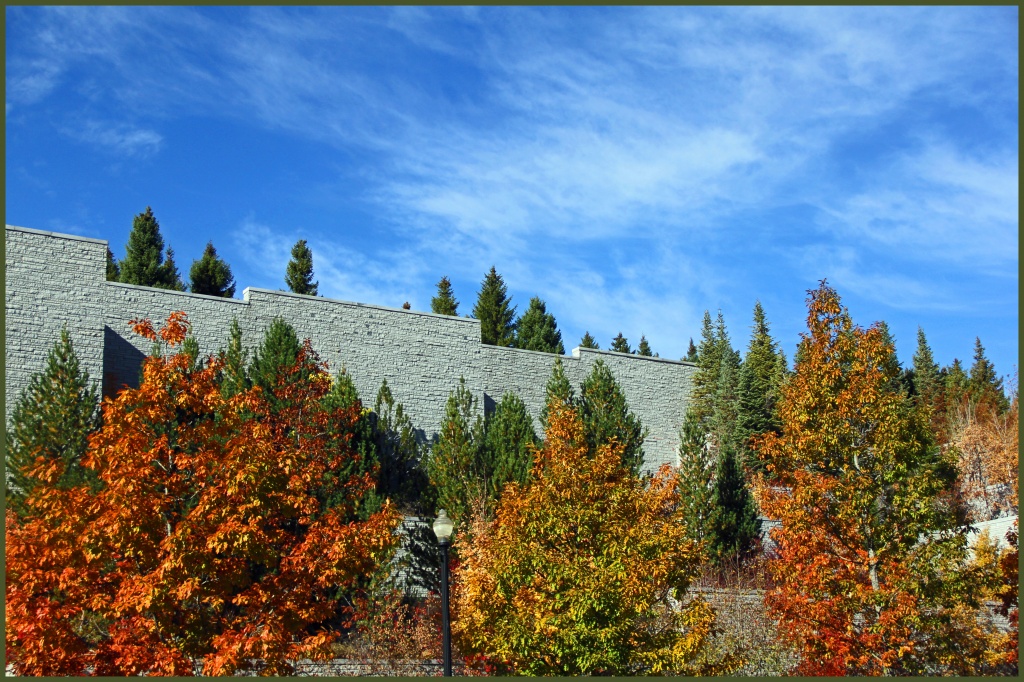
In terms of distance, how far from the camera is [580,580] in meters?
16.9

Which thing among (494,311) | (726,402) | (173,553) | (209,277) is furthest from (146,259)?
(173,553)

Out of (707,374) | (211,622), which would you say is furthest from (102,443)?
(707,374)

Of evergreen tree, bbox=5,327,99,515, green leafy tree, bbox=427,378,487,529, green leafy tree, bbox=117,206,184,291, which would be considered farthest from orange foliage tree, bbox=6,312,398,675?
green leafy tree, bbox=117,206,184,291

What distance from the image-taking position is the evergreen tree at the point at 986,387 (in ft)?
143

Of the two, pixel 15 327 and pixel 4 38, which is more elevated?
pixel 4 38

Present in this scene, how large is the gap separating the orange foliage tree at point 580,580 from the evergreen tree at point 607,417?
469 inches

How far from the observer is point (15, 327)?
27.2 metres

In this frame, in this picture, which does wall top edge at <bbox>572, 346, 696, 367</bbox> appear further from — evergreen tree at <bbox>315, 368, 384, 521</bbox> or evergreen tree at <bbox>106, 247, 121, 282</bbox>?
evergreen tree at <bbox>106, 247, 121, 282</bbox>

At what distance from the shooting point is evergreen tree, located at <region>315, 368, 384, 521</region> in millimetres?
24766

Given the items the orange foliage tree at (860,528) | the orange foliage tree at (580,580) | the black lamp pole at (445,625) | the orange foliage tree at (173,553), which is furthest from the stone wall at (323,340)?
the orange foliage tree at (860,528)

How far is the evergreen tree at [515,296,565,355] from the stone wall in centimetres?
1412

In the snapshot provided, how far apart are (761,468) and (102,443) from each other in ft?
86.3

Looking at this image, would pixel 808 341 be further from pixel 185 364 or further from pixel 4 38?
pixel 4 38

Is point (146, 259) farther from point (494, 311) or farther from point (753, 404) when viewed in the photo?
point (753, 404)
